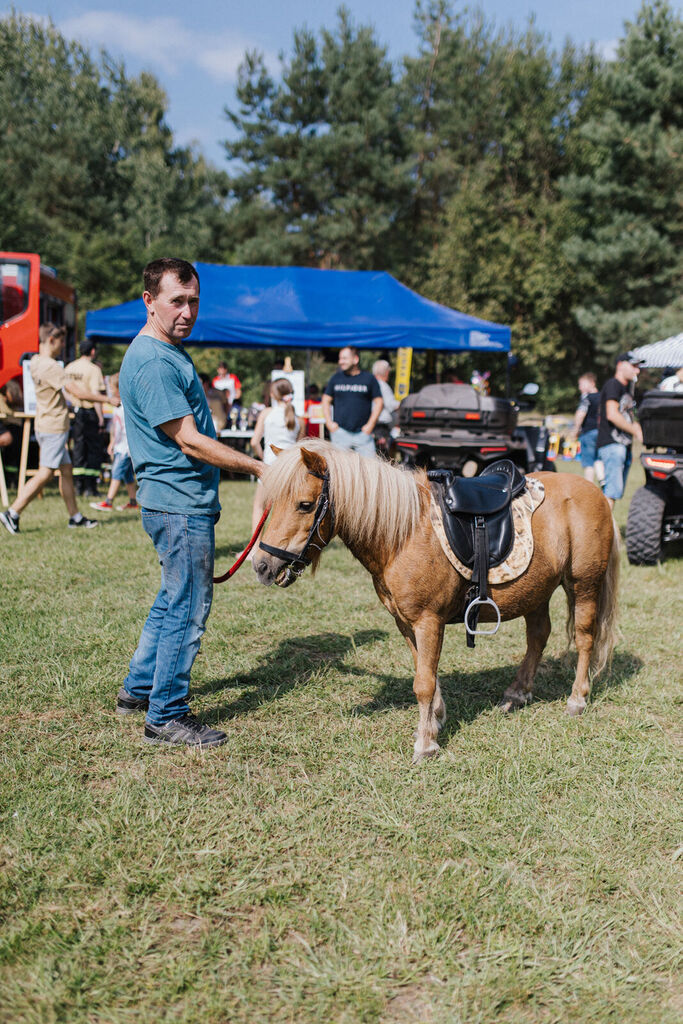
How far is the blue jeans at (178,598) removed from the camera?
3348 millimetres

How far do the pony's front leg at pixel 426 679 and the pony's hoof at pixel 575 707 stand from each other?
3.24 feet

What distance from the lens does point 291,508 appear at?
3.11m

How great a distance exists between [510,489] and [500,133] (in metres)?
40.2

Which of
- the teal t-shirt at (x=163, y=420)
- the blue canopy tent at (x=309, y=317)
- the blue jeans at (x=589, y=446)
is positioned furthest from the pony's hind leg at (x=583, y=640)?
the blue canopy tent at (x=309, y=317)

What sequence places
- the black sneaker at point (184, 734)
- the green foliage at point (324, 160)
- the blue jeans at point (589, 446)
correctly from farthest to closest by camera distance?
the green foliage at point (324, 160)
the blue jeans at point (589, 446)
the black sneaker at point (184, 734)

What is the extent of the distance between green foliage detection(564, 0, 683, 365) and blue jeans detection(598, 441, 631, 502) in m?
23.0

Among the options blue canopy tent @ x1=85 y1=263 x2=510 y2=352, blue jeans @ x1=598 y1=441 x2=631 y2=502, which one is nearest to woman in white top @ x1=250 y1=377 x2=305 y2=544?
blue jeans @ x1=598 y1=441 x2=631 y2=502

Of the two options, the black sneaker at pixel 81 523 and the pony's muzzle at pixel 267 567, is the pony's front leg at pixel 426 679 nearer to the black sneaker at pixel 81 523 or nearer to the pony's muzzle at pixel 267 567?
the pony's muzzle at pixel 267 567

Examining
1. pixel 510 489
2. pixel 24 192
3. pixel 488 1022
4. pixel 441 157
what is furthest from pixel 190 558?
pixel 24 192

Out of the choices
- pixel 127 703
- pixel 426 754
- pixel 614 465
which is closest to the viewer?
pixel 426 754

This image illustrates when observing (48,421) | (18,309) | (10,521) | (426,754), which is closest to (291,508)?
(426,754)

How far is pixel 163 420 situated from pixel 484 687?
8.31 feet

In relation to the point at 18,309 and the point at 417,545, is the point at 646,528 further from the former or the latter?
the point at 18,309

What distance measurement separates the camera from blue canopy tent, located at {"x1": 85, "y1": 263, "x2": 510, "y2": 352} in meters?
13.5
